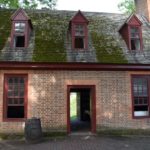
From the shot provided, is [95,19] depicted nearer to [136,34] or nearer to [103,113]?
[136,34]

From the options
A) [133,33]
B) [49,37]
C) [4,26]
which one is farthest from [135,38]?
[4,26]

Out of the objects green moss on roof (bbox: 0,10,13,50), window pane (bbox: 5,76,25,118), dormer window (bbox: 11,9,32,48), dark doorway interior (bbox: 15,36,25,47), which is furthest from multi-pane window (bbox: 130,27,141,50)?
green moss on roof (bbox: 0,10,13,50)

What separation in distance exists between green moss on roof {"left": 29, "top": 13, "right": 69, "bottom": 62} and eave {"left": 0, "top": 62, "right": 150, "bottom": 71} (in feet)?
1.11

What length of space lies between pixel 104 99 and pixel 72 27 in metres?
4.59

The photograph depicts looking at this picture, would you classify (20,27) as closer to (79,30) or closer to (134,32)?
(79,30)

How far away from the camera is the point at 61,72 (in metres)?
13.9

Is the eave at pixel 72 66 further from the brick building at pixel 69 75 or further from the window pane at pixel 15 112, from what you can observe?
the window pane at pixel 15 112

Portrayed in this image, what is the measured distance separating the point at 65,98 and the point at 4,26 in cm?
591

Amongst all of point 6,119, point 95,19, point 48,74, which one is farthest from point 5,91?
point 95,19

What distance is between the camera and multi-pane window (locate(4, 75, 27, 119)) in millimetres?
13498

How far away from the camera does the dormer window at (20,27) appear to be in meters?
14.6

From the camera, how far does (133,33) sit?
15797 millimetres

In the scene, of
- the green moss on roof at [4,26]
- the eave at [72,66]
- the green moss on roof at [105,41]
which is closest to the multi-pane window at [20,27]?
the green moss on roof at [4,26]

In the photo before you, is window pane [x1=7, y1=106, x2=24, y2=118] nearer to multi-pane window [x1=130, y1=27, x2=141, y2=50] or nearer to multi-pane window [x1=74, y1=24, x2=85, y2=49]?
multi-pane window [x1=74, y1=24, x2=85, y2=49]
